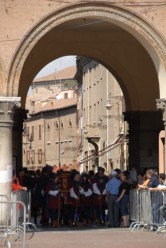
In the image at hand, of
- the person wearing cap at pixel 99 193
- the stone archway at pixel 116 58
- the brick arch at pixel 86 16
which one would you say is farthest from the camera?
the stone archway at pixel 116 58

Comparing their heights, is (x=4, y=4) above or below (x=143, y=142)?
above

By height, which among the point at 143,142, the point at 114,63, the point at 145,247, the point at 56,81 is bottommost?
the point at 145,247

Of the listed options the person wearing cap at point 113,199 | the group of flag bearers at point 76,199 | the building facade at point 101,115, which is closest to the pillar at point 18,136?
the group of flag bearers at point 76,199

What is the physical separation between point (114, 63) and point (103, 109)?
120 feet

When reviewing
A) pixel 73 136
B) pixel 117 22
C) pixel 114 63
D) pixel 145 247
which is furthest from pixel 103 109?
pixel 145 247

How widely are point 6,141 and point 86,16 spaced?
3978 millimetres

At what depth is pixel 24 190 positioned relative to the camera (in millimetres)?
28000

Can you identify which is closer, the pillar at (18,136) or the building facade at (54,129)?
the pillar at (18,136)

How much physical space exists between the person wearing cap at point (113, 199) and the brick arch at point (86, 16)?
4.08m

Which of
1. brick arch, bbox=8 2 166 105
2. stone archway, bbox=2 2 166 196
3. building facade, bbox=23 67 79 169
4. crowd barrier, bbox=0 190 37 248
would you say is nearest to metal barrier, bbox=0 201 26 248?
crowd barrier, bbox=0 190 37 248

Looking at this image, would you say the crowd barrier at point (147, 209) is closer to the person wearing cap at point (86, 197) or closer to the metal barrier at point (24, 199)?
the person wearing cap at point (86, 197)

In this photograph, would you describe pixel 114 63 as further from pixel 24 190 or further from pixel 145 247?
pixel 145 247

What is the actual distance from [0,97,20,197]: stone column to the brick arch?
0.28 meters

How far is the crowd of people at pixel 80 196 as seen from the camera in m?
30.7
